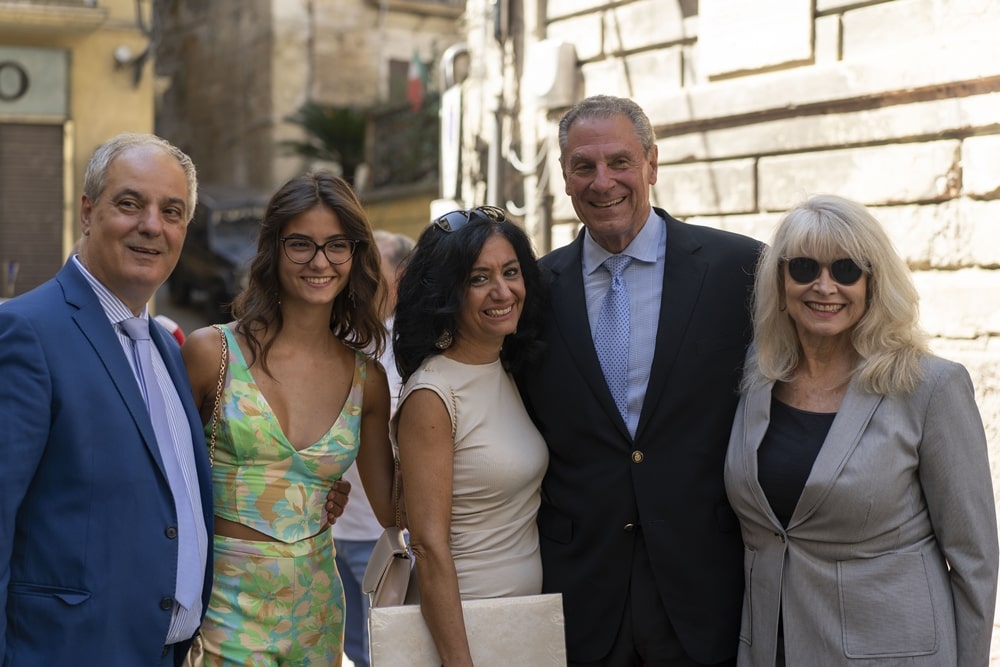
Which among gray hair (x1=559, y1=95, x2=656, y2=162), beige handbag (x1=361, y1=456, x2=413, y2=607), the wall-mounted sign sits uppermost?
the wall-mounted sign

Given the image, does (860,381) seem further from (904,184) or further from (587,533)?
(904,184)

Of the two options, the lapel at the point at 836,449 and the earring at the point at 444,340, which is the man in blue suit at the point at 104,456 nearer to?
the earring at the point at 444,340

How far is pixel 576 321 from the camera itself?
341cm

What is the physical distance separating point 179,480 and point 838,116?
5143 mm

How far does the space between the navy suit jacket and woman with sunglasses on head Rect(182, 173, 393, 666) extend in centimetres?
55

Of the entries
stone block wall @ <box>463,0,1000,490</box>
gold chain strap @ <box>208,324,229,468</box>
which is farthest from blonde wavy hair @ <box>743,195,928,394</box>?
stone block wall @ <box>463,0,1000,490</box>

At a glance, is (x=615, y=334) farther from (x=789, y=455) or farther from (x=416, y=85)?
(x=416, y=85)

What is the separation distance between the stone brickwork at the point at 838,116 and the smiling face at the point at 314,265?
12.6 ft

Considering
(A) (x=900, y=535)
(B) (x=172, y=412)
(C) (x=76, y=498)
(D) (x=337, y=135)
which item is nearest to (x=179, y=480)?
(B) (x=172, y=412)

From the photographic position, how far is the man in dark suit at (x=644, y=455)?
3217mm

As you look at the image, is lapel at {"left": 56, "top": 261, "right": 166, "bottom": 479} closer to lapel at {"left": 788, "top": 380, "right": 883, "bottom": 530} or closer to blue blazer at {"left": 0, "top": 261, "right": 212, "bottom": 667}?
blue blazer at {"left": 0, "top": 261, "right": 212, "bottom": 667}

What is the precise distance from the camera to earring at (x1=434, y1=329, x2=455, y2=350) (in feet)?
10.4

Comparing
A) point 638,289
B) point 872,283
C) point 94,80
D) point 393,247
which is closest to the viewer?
point 872,283

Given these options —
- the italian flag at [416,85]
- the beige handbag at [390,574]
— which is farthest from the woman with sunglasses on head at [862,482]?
the italian flag at [416,85]
